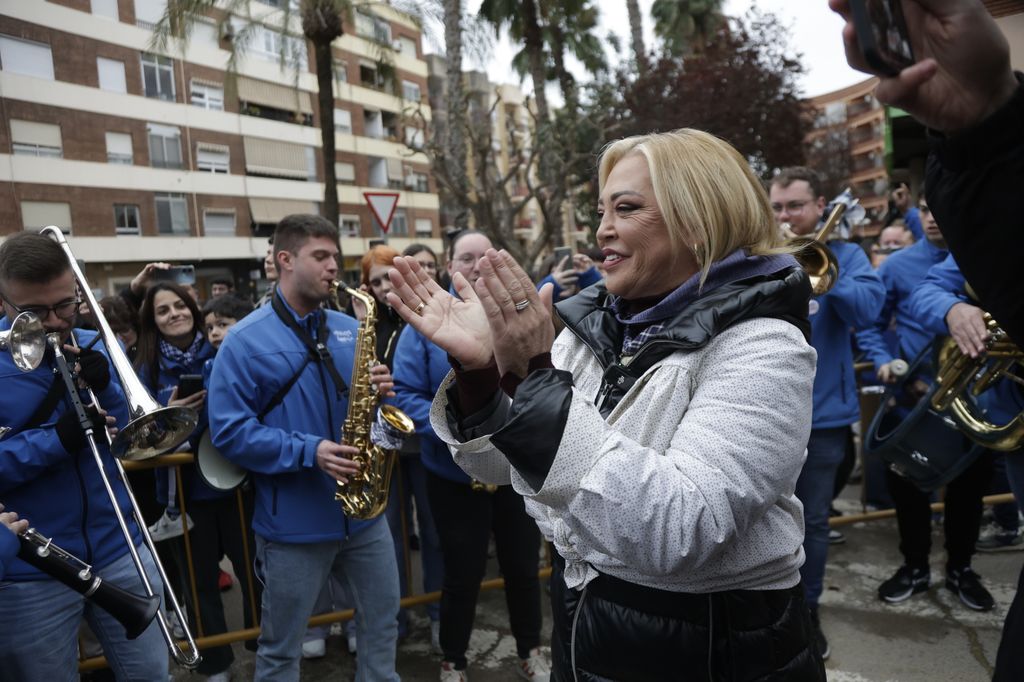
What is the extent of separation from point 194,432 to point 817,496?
3.23m

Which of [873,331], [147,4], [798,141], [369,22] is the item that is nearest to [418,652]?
[873,331]

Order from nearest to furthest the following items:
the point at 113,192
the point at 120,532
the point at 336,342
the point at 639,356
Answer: the point at 639,356, the point at 120,532, the point at 336,342, the point at 113,192

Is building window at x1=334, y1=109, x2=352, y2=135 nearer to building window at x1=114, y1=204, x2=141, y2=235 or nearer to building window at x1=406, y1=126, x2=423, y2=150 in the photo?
building window at x1=406, y1=126, x2=423, y2=150

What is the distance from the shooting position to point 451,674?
11.2ft

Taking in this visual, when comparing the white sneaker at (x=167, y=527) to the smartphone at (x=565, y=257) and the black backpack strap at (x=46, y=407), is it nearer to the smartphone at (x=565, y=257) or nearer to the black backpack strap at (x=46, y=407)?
the black backpack strap at (x=46, y=407)

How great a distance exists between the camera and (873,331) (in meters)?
4.49

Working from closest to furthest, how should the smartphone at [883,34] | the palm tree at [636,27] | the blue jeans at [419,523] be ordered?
the smartphone at [883,34]
the blue jeans at [419,523]
the palm tree at [636,27]

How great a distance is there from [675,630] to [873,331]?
3.67 meters

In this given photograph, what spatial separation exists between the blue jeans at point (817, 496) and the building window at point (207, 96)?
27.5 m

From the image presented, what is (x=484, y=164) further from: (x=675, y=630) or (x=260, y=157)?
(x=260, y=157)

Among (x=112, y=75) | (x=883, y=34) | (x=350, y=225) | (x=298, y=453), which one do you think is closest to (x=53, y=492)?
(x=298, y=453)

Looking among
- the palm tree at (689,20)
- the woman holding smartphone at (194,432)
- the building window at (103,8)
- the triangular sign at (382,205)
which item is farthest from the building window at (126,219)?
the woman holding smartphone at (194,432)

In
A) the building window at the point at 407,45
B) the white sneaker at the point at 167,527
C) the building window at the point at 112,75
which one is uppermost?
the building window at the point at 407,45

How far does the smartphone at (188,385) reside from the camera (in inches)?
135
